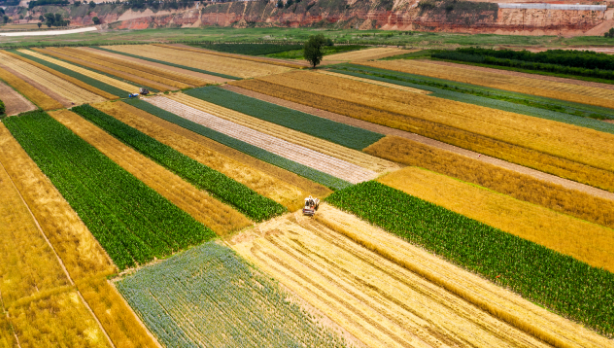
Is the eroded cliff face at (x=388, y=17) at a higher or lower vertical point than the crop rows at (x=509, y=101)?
higher

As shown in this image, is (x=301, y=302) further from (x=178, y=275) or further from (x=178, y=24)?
(x=178, y=24)

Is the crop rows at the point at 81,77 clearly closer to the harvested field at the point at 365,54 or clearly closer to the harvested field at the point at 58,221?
the harvested field at the point at 58,221

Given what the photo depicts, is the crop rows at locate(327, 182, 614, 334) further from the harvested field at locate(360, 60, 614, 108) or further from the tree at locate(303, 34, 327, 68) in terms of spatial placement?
the tree at locate(303, 34, 327, 68)

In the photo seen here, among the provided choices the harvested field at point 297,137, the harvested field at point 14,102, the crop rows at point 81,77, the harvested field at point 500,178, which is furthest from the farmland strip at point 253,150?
the harvested field at point 14,102

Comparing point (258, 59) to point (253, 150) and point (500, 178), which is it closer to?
point (253, 150)

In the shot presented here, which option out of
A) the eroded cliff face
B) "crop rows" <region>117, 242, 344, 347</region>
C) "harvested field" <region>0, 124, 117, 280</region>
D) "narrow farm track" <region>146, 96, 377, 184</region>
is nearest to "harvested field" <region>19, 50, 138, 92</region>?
"narrow farm track" <region>146, 96, 377, 184</region>

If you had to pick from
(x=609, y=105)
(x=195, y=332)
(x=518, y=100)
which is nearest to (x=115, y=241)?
(x=195, y=332)
